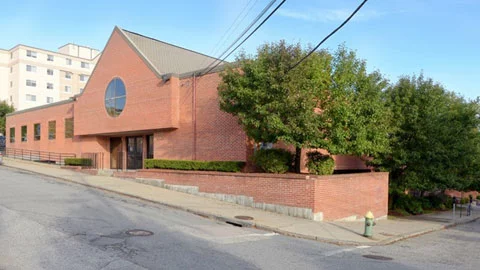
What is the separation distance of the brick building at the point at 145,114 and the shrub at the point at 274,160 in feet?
6.32

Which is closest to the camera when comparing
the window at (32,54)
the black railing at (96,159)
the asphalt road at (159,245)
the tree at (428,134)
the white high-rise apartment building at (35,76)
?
the asphalt road at (159,245)

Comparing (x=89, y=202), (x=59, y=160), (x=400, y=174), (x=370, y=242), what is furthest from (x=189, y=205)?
(x=59, y=160)

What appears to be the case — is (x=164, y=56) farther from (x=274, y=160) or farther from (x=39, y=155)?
(x=39, y=155)

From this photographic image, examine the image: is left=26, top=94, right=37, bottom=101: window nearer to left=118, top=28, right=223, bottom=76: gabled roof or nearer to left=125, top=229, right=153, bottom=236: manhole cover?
left=118, top=28, right=223, bottom=76: gabled roof

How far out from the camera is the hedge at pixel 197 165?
17.3 metres

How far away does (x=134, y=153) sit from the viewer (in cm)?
2586

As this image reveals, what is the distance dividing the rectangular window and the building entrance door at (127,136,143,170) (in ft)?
32.1

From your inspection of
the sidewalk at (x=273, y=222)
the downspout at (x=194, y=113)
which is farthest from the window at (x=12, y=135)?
the downspout at (x=194, y=113)

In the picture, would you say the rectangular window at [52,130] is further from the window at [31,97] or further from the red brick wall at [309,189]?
the window at [31,97]

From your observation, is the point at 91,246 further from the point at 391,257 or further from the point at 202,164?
the point at 202,164

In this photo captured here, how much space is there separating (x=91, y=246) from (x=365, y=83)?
12122 millimetres

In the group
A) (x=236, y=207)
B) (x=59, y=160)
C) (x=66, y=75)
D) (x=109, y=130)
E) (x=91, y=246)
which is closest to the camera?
(x=91, y=246)

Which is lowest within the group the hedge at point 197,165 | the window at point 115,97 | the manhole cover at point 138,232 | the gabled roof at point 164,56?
the manhole cover at point 138,232

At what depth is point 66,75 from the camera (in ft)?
264
